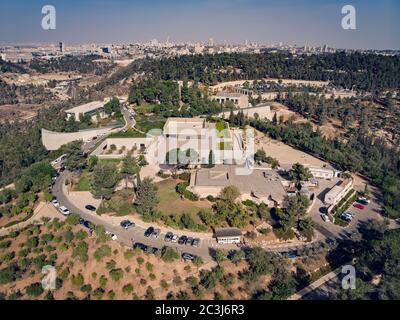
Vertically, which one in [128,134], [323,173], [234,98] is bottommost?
[323,173]

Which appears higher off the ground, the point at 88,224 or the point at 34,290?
the point at 88,224

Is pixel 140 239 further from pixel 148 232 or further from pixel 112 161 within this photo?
pixel 112 161

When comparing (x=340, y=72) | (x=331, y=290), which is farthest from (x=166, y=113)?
(x=340, y=72)

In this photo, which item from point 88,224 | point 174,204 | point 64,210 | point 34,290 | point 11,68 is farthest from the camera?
point 11,68

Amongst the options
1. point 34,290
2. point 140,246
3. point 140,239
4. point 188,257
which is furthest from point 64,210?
point 188,257

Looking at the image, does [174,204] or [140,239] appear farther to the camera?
[174,204]

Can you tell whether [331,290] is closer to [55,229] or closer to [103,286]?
[103,286]

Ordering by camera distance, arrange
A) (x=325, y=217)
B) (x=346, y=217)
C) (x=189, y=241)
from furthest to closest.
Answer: (x=346, y=217) < (x=325, y=217) < (x=189, y=241)
